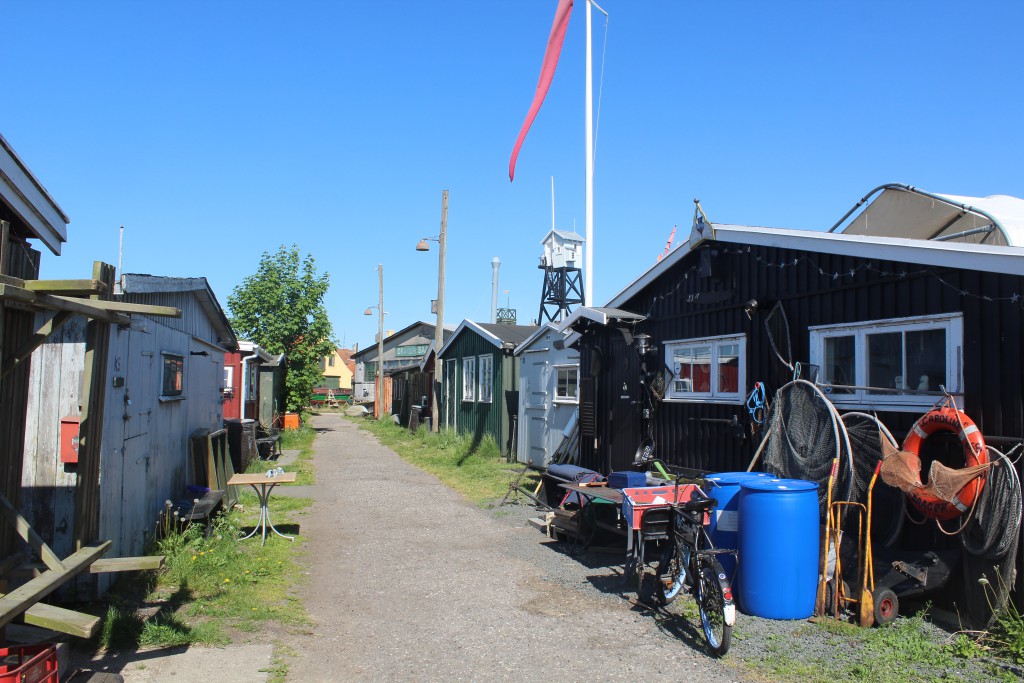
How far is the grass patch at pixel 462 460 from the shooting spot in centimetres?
1354

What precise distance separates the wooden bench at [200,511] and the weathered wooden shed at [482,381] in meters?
8.81

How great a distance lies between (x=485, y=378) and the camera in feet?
64.3

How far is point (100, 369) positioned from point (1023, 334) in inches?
257

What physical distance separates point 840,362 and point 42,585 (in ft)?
21.9

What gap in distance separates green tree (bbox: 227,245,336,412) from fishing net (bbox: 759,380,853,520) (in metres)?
20.4

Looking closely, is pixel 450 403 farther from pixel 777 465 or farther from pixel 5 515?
pixel 5 515

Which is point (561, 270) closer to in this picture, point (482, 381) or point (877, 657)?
point (482, 381)

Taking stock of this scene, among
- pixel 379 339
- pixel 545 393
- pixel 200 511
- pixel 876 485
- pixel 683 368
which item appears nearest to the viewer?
pixel 876 485

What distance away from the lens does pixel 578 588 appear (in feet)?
23.7

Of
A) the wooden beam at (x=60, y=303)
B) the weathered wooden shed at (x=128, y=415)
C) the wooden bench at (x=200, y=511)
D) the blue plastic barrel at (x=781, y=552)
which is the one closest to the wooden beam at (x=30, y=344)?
the wooden beam at (x=60, y=303)

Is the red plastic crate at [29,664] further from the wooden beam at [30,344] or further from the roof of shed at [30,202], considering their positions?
the roof of shed at [30,202]

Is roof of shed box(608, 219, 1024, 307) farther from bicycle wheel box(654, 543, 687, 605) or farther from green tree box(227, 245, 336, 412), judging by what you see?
green tree box(227, 245, 336, 412)

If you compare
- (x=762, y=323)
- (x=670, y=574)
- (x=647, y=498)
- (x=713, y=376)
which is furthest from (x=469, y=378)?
(x=670, y=574)

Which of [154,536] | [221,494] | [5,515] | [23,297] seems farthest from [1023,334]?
[221,494]
